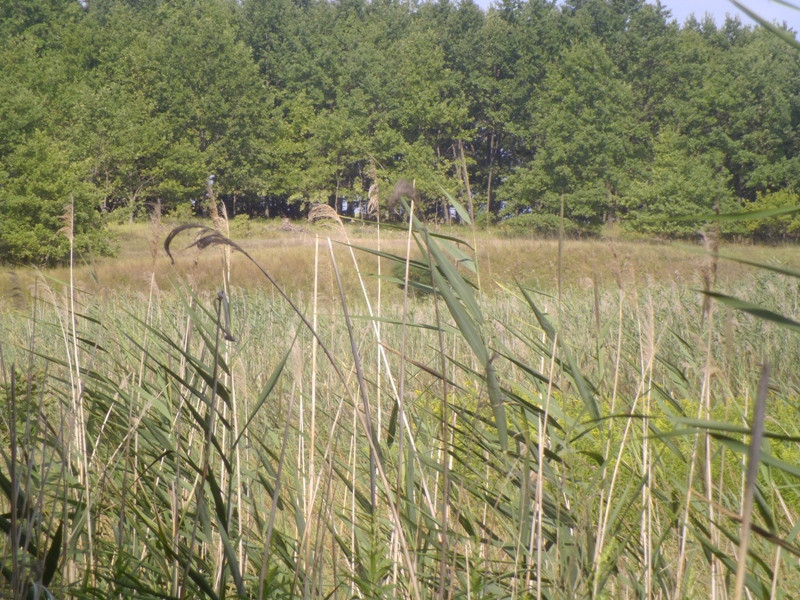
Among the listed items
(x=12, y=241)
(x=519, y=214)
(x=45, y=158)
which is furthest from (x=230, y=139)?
(x=12, y=241)

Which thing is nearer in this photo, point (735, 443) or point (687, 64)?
point (735, 443)

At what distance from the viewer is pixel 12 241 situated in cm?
2292

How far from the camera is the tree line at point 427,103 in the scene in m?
39.2

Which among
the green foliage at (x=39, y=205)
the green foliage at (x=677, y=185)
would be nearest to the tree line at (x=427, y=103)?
the green foliage at (x=677, y=185)

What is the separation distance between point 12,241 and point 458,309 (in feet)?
80.0

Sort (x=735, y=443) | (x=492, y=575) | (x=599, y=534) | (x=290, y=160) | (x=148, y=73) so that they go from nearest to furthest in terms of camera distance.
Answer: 1. (x=735, y=443)
2. (x=599, y=534)
3. (x=492, y=575)
4. (x=148, y=73)
5. (x=290, y=160)

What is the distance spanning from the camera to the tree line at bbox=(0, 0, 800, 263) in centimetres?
3919

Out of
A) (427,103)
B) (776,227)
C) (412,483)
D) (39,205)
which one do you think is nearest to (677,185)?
(776,227)

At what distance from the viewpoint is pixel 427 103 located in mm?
45438

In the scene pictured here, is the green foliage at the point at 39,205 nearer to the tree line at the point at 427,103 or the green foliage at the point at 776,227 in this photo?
the tree line at the point at 427,103

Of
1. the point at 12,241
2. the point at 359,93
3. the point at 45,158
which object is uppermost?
the point at 359,93

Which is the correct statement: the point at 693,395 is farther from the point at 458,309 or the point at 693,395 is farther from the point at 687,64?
the point at 687,64

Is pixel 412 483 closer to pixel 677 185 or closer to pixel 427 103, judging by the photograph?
pixel 677 185

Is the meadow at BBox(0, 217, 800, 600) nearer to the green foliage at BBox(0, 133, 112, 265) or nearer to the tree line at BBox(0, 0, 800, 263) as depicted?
the green foliage at BBox(0, 133, 112, 265)
